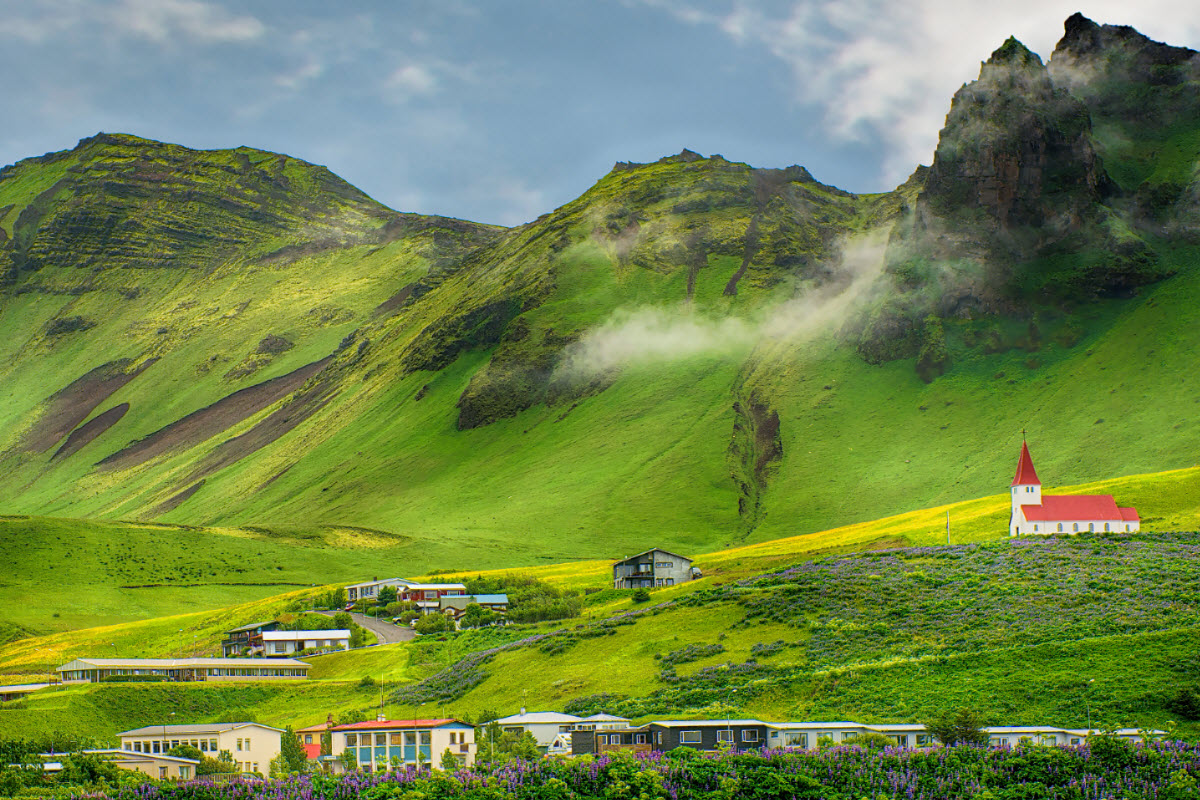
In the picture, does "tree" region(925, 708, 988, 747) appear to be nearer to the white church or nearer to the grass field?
the grass field

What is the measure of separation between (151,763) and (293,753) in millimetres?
8174

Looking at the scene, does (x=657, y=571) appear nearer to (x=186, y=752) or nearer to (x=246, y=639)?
(x=246, y=639)

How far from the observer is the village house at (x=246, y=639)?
140750 mm

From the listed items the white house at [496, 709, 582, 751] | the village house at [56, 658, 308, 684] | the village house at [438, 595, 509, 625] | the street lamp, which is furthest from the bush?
the street lamp

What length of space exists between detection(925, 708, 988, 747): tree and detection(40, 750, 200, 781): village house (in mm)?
41242

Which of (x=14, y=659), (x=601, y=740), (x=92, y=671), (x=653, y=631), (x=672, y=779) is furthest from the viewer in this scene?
(x=14, y=659)

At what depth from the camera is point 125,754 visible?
3081 inches

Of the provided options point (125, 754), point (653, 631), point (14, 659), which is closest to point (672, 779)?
point (125, 754)

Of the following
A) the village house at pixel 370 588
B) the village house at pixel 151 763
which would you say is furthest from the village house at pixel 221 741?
the village house at pixel 370 588

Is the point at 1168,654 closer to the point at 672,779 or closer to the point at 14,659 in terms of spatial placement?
the point at 672,779

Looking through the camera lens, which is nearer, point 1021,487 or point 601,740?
point 601,740

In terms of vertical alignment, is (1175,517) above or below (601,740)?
above

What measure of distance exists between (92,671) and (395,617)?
43.9 meters

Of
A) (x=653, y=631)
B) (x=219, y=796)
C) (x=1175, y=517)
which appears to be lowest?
(x=219, y=796)
